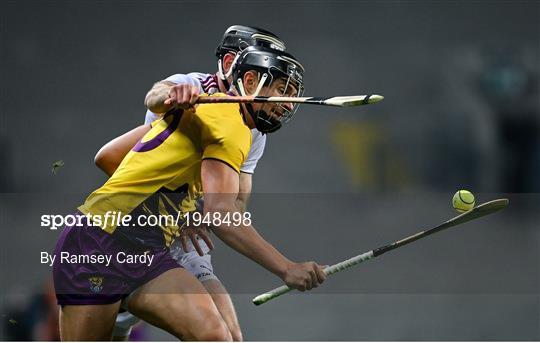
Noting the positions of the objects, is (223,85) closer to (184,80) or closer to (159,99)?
(184,80)

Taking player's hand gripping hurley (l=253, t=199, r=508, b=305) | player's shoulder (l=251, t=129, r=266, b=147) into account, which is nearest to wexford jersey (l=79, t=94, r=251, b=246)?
player's hand gripping hurley (l=253, t=199, r=508, b=305)

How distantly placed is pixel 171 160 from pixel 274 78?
0.63 metres

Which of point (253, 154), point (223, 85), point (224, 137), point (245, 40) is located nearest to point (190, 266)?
point (253, 154)

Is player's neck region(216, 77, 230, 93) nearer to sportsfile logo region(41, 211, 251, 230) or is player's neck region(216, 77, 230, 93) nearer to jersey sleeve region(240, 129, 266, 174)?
jersey sleeve region(240, 129, 266, 174)

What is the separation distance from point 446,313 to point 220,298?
3.26 meters

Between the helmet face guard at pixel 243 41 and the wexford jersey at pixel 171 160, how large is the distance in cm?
77

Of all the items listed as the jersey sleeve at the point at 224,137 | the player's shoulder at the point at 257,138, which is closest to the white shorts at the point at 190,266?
the player's shoulder at the point at 257,138

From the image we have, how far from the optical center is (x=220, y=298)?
505cm

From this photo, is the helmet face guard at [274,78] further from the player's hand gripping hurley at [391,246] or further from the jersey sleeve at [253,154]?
the jersey sleeve at [253,154]

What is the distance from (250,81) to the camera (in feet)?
15.3

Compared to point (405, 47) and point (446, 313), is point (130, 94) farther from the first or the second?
point (446, 313)

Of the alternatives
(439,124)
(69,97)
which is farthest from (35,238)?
(439,124)

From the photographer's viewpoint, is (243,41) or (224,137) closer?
(224,137)

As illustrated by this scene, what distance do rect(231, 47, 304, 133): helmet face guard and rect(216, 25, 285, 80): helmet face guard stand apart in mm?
Answer: 282
